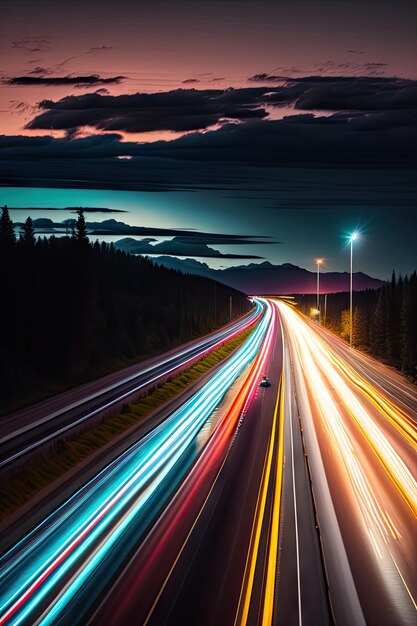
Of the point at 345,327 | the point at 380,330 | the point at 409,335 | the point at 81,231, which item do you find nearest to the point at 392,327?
the point at 380,330

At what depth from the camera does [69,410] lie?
1560 inches

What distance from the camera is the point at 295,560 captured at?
17.8 m

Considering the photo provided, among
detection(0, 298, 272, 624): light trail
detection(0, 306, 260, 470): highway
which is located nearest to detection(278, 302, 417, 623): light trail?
detection(0, 298, 272, 624): light trail

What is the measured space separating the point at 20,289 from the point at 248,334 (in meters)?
55.6

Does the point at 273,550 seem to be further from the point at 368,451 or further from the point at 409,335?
the point at 409,335

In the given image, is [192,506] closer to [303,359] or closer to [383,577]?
[383,577]

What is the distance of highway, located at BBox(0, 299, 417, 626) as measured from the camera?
15.2 meters

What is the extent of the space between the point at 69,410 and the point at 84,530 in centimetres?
2077

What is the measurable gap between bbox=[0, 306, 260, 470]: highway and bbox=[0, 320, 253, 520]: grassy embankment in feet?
3.04

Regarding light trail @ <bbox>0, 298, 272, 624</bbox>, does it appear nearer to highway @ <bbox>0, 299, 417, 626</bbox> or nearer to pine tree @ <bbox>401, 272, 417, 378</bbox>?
highway @ <bbox>0, 299, 417, 626</bbox>

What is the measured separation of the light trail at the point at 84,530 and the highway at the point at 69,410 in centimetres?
524

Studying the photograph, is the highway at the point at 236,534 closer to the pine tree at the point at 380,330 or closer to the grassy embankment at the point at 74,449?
the grassy embankment at the point at 74,449

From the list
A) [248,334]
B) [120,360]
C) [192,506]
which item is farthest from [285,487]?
[248,334]

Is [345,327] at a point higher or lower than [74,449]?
higher
